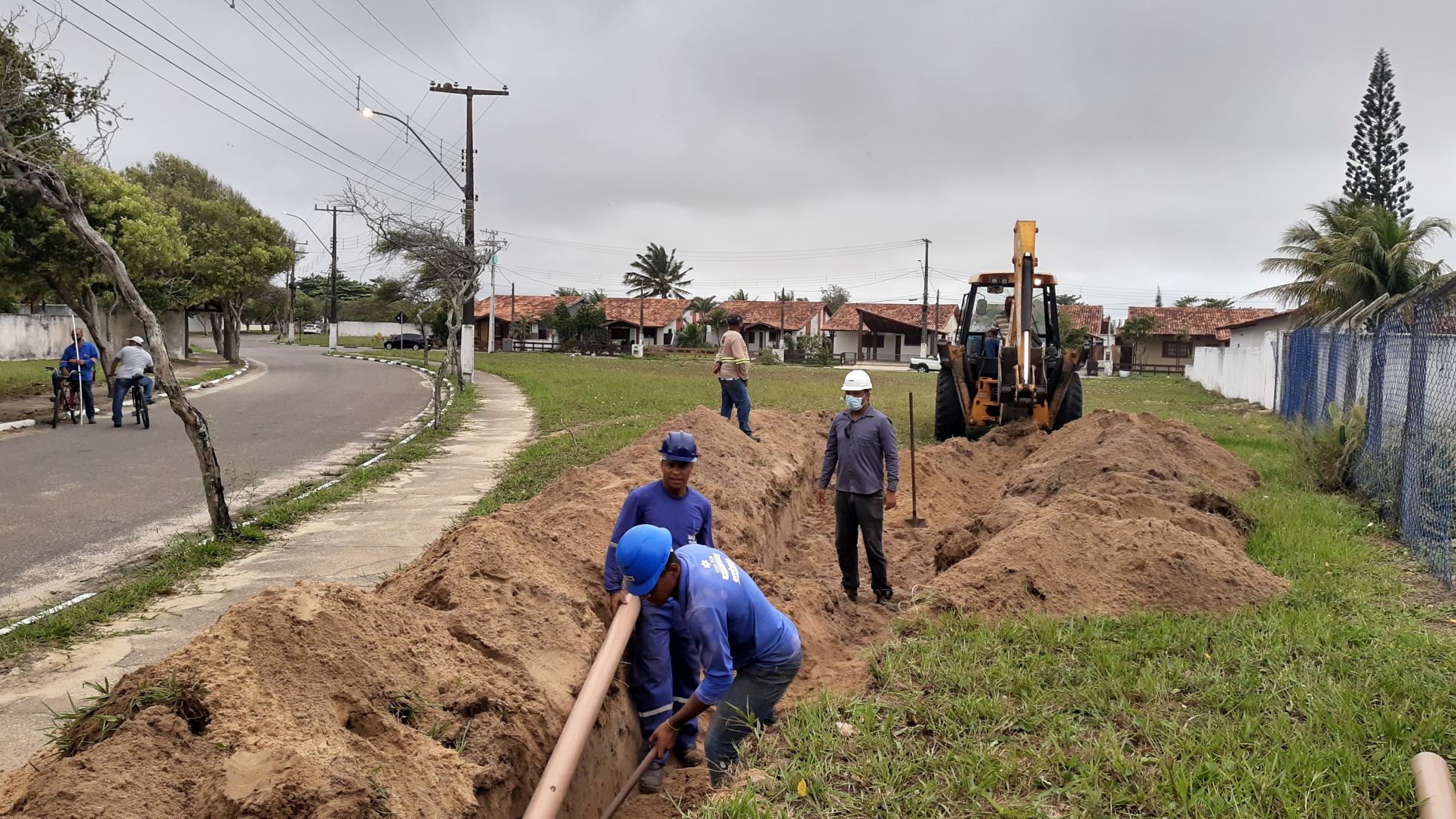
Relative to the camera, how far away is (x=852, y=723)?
434 cm

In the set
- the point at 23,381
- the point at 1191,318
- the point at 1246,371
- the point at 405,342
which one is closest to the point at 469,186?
the point at 23,381

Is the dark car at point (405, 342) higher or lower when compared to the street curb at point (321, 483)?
higher

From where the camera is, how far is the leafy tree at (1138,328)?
58344mm

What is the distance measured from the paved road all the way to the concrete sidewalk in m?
1.05

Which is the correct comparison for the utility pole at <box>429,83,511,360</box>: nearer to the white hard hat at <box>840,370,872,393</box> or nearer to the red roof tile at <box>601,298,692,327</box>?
the white hard hat at <box>840,370,872,393</box>

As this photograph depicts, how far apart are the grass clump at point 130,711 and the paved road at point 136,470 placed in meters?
3.96

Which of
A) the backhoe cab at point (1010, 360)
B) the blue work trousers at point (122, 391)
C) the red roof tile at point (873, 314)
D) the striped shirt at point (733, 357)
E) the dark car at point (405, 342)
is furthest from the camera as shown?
the red roof tile at point (873, 314)

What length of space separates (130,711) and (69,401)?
15.7 meters

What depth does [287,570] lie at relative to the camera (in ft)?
24.3

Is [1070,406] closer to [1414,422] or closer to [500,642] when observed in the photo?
[1414,422]

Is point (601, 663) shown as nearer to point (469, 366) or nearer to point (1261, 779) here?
A: point (1261, 779)

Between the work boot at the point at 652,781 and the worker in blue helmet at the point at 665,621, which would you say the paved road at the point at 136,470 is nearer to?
the worker in blue helmet at the point at 665,621

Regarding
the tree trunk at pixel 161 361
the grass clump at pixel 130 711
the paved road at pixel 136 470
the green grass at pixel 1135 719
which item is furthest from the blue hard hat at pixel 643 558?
the tree trunk at pixel 161 361

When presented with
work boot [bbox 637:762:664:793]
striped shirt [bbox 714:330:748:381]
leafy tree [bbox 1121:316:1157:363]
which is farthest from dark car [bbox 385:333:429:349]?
work boot [bbox 637:762:664:793]
